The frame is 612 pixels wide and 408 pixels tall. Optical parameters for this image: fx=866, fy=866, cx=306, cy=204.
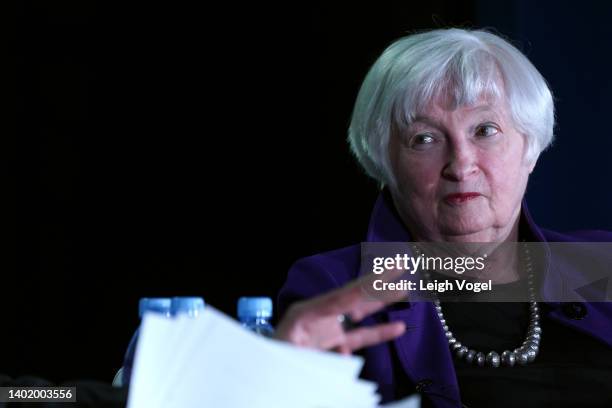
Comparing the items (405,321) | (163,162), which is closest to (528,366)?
(405,321)

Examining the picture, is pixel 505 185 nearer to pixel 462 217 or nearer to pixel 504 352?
pixel 462 217

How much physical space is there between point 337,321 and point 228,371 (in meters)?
0.15

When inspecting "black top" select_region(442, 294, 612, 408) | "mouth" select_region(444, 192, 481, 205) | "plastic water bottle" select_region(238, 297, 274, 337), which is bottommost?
"black top" select_region(442, 294, 612, 408)

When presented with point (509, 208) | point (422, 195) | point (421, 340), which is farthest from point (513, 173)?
point (421, 340)

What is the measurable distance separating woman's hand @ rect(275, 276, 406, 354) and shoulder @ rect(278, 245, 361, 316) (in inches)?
28.3

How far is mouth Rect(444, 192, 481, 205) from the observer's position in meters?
1.56

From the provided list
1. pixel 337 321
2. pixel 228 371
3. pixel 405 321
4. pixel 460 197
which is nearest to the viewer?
pixel 228 371

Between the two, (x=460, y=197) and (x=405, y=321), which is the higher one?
(x=460, y=197)

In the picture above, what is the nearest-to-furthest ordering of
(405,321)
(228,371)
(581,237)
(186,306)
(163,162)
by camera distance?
(228,371), (186,306), (405,321), (581,237), (163,162)

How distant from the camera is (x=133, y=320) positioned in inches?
124

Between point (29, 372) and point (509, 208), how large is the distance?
2.06 metres

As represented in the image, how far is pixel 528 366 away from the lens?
140 cm

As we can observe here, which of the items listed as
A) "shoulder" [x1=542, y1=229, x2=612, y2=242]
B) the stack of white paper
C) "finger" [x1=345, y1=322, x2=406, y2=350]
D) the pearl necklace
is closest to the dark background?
"shoulder" [x1=542, y1=229, x2=612, y2=242]

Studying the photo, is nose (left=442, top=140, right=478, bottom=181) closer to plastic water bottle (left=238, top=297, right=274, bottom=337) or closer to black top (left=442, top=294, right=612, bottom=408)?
black top (left=442, top=294, right=612, bottom=408)
